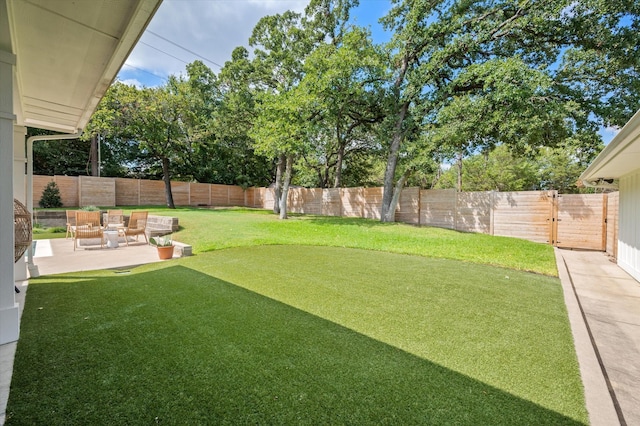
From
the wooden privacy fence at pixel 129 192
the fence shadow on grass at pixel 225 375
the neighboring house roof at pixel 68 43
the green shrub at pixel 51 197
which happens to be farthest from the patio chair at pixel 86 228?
the wooden privacy fence at pixel 129 192

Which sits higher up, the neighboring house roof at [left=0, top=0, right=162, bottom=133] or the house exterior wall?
the neighboring house roof at [left=0, top=0, right=162, bottom=133]

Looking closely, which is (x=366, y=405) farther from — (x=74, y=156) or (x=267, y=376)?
(x=74, y=156)

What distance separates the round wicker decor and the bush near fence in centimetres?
1144

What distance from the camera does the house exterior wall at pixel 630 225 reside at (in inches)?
216

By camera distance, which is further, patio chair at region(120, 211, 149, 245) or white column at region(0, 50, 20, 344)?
patio chair at region(120, 211, 149, 245)

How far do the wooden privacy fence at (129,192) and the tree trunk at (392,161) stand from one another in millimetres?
14439

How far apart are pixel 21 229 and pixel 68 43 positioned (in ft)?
6.33

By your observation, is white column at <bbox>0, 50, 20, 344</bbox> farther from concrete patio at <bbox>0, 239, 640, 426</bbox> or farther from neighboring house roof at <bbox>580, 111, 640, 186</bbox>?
neighboring house roof at <bbox>580, 111, 640, 186</bbox>

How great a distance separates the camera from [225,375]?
6.81 feet

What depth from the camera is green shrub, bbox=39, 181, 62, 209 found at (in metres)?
13.7

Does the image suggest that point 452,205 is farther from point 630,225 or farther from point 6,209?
point 6,209

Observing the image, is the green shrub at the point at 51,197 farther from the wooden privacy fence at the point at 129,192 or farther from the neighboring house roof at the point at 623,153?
the neighboring house roof at the point at 623,153

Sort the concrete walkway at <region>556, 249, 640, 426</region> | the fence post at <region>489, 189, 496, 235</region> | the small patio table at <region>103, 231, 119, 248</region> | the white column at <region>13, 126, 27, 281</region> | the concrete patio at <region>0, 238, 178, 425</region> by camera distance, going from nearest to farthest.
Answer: the concrete walkway at <region>556, 249, 640, 426</region>
the white column at <region>13, 126, 27, 281</region>
the concrete patio at <region>0, 238, 178, 425</region>
the small patio table at <region>103, 231, 119, 248</region>
the fence post at <region>489, 189, 496, 235</region>

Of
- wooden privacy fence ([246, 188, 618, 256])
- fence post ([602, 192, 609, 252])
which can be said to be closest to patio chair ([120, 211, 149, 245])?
wooden privacy fence ([246, 188, 618, 256])
